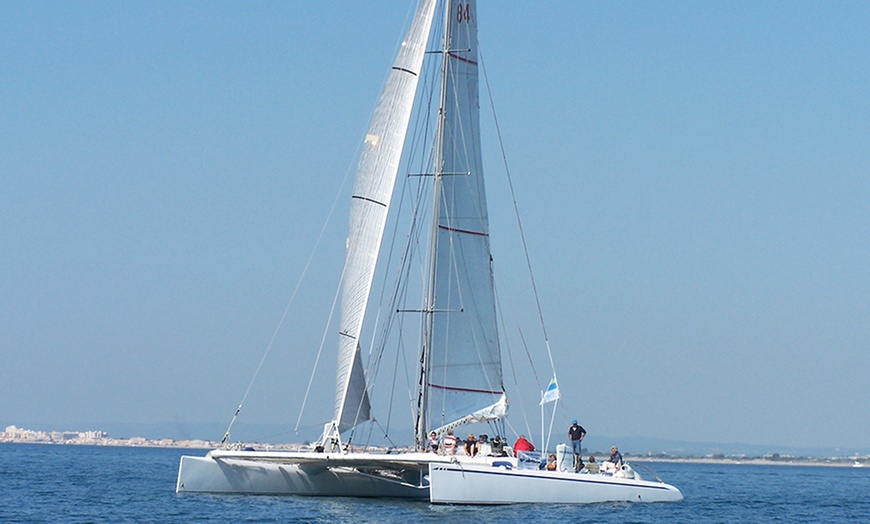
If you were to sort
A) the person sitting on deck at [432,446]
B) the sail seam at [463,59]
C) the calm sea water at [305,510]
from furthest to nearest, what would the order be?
the sail seam at [463,59]
the person sitting on deck at [432,446]
the calm sea water at [305,510]

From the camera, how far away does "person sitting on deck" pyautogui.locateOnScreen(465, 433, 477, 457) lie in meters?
28.9

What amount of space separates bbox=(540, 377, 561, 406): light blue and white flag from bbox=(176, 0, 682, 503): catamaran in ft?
0.29

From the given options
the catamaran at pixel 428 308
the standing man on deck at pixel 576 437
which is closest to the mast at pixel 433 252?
the catamaran at pixel 428 308

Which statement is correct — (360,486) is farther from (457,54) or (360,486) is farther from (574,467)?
(457,54)

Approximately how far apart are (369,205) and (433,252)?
2105mm

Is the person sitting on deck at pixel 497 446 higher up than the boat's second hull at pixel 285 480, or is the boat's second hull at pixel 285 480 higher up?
the person sitting on deck at pixel 497 446

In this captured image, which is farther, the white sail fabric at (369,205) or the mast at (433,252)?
the mast at (433,252)

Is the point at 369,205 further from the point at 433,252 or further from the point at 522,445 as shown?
the point at 522,445

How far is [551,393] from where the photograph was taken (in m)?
31.1

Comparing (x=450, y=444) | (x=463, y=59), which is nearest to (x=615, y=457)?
(x=450, y=444)

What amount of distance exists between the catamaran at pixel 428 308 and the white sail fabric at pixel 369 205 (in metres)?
0.03

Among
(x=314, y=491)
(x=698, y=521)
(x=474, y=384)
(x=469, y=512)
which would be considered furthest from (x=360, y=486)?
(x=698, y=521)

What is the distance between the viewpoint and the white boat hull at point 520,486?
A: 27.0 m

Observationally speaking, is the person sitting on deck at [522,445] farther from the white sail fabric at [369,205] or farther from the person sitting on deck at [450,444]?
the white sail fabric at [369,205]
